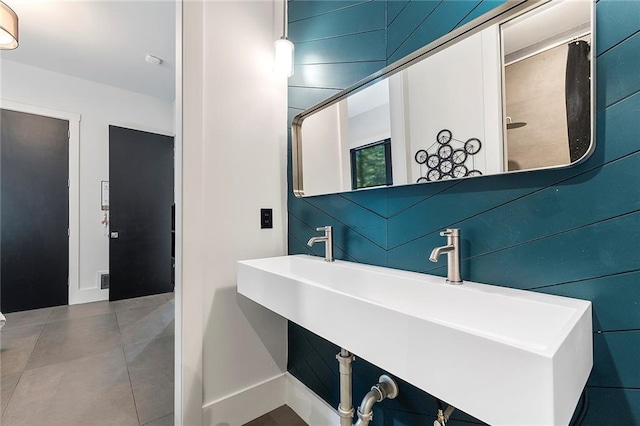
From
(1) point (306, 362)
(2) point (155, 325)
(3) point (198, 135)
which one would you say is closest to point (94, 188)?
(2) point (155, 325)

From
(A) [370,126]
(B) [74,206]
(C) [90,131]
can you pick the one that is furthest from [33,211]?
(A) [370,126]

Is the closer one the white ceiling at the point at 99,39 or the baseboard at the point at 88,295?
the white ceiling at the point at 99,39

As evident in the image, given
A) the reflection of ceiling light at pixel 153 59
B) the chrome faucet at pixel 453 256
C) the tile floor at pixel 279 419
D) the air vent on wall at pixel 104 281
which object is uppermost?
the reflection of ceiling light at pixel 153 59

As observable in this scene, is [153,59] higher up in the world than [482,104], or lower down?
higher up

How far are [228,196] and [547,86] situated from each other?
1.33m

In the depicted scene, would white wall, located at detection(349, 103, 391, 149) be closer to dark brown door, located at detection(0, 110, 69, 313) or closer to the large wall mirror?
the large wall mirror

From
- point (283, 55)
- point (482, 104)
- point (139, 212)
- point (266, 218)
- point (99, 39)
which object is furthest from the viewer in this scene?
point (139, 212)

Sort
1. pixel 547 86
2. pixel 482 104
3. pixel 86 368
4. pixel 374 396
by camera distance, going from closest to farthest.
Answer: pixel 547 86 → pixel 482 104 → pixel 374 396 → pixel 86 368

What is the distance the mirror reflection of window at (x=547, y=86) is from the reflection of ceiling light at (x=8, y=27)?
8.46ft

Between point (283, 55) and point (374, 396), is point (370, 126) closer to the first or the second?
point (283, 55)

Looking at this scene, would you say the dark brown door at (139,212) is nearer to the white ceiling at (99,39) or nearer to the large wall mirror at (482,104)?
the white ceiling at (99,39)

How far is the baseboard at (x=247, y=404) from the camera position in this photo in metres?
1.38

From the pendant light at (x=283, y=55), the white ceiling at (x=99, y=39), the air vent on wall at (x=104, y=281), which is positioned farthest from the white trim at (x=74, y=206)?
the pendant light at (x=283, y=55)

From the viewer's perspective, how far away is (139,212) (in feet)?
11.9
